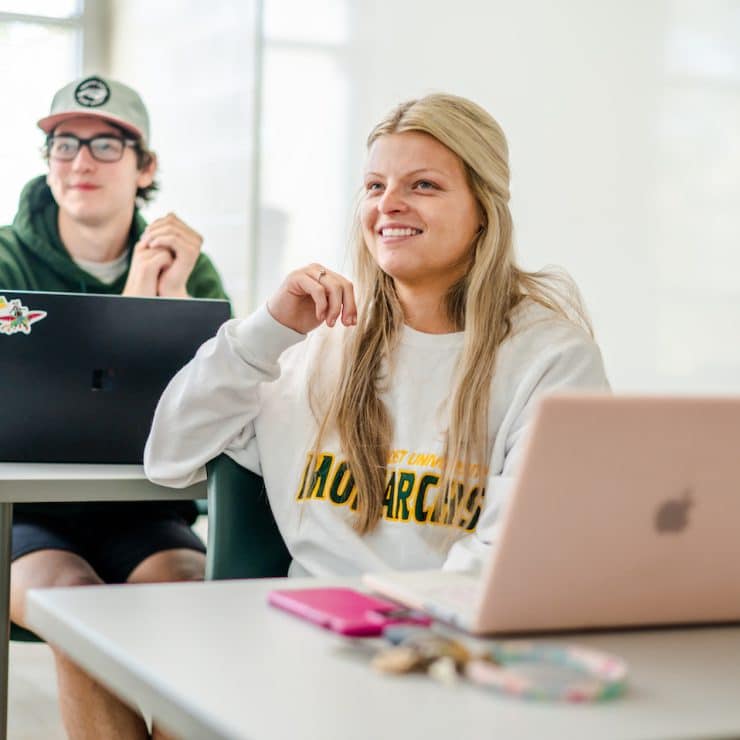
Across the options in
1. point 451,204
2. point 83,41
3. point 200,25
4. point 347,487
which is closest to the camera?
point 347,487

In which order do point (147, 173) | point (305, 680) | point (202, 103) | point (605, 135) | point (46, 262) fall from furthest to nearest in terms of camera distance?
1. point (202, 103)
2. point (605, 135)
3. point (147, 173)
4. point (46, 262)
5. point (305, 680)

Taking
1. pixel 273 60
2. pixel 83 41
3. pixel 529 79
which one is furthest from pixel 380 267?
pixel 83 41

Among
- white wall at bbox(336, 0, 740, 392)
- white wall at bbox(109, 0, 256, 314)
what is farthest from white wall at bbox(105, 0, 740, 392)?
white wall at bbox(109, 0, 256, 314)

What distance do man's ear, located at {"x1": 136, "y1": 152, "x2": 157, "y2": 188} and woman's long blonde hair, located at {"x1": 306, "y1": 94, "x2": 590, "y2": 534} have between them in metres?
1.12

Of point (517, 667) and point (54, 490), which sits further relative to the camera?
point (54, 490)

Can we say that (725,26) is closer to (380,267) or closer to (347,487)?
(380,267)

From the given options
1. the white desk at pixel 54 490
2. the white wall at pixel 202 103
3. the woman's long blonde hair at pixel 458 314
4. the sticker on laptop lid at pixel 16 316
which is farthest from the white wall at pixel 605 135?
the sticker on laptop lid at pixel 16 316

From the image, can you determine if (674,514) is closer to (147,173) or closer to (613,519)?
(613,519)

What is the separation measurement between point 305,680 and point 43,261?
1.96 m

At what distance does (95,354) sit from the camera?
192 cm

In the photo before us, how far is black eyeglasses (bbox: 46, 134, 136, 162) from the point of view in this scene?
2826 mm

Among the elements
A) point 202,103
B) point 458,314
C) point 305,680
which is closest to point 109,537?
point 458,314

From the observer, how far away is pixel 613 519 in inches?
34.8

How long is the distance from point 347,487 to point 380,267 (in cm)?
35
